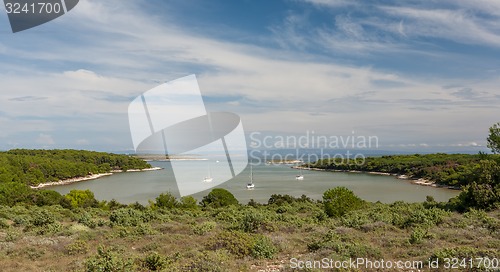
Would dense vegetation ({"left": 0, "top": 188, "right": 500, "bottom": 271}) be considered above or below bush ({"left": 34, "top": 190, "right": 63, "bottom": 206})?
above

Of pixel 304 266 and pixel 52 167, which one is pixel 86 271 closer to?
pixel 304 266

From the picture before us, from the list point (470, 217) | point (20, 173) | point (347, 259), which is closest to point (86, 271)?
point (347, 259)

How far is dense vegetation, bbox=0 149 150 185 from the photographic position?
6662 cm

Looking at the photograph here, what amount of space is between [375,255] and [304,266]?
2.05 meters

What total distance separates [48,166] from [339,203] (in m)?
76.1

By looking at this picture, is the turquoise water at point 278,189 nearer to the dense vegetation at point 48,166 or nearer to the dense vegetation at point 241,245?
the dense vegetation at point 48,166

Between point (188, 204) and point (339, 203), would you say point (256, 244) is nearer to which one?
point (339, 203)

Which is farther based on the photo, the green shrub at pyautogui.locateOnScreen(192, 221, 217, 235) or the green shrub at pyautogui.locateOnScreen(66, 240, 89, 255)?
the green shrub at pyautogui.locateOnScreen(192, 221, 217, 235)

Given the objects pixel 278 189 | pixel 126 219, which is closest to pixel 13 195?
pixel 126 219

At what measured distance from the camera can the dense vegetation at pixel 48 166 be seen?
66.6 meters

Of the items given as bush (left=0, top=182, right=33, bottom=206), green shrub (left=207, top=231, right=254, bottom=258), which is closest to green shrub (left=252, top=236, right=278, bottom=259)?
green shrub (left=207, top=231, right=254, bottom=258)

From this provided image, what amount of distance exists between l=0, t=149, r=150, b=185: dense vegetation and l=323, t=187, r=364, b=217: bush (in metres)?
51.4

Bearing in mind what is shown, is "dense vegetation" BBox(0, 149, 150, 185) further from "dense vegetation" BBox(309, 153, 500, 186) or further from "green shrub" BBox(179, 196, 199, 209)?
"dense vegetation" BBox(309, 153, 500, 186)

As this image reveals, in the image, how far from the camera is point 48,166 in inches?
3046
